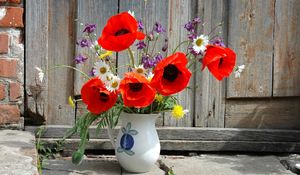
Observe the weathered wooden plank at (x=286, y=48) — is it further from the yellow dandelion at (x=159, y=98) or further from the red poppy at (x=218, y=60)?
the yellow dandelion at (x=159, y=98)

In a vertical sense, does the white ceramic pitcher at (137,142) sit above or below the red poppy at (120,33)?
below

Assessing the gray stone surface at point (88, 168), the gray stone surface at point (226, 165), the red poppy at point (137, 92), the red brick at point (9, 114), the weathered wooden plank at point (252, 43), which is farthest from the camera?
the weathered wooden plank at point (252, 43)

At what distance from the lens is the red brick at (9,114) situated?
2.84 m

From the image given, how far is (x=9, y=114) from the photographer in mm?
2848

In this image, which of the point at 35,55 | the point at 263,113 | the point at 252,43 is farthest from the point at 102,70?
the point at 263,113

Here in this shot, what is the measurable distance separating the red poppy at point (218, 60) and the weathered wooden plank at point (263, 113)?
689mm

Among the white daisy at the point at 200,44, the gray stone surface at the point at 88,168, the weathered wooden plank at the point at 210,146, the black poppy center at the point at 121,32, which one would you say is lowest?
the gray stone surface at the point at 88,168

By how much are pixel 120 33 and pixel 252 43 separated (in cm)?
96

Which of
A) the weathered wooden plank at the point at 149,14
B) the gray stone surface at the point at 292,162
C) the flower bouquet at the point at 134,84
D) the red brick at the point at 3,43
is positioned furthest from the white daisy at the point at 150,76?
the gray stone surface at the point at 292,162

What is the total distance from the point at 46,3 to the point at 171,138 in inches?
35.4

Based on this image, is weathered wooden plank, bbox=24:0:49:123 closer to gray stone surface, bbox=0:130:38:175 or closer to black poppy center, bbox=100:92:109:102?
gray stone surface, bbox=0:130:38:175

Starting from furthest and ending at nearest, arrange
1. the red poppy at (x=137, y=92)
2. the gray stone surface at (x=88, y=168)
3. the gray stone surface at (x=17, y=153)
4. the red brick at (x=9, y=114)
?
→ the red brick at (x=9, y=114), the gray stone surface at (x=88, y=168), the red poppy at (x=137, y=92), the gray stone surface at (x=17, y=153)

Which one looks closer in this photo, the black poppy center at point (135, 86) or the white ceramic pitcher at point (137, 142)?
the black poppy center at point (135, 86)

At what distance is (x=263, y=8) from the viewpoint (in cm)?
309
